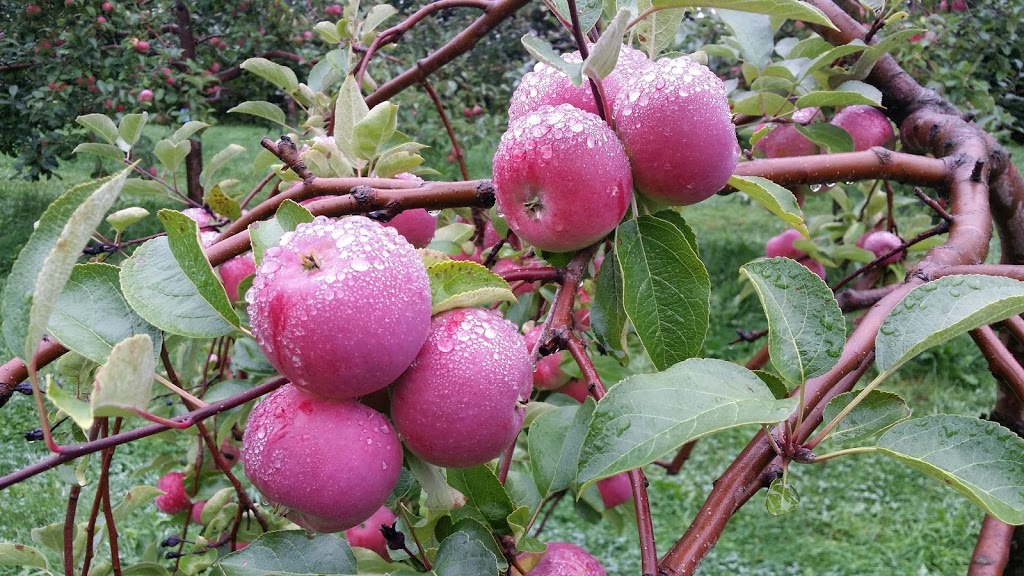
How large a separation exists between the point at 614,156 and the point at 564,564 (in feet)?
0.96

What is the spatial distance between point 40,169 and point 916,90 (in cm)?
391

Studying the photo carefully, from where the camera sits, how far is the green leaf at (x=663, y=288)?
0.54 meters

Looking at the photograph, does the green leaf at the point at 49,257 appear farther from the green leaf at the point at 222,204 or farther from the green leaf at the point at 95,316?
the green leaf at the point at 222,204

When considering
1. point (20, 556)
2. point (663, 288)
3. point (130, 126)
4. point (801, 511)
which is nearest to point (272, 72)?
point (130, 126)

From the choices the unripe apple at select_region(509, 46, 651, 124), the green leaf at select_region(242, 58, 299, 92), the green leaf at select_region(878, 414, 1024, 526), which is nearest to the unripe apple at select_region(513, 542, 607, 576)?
the green leaf at select_region(878, 414, 1024, 526)

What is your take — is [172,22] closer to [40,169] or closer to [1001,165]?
[40,169]

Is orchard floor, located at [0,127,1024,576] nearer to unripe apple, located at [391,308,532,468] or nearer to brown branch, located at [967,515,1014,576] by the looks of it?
brown branch, located at [967,515,1014,576]

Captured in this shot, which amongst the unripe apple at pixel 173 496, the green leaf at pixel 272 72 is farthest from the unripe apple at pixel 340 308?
the unripe apple at pixel 173 496

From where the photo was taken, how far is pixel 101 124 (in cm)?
121

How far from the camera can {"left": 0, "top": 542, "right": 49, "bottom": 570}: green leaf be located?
0.75 metres

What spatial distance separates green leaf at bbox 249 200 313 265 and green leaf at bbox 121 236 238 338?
5cm

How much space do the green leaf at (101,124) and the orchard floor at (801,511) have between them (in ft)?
2.76

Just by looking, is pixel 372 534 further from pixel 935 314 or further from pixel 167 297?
pixel 935 314

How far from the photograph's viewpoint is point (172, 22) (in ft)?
13.5
